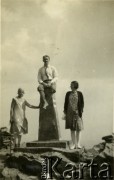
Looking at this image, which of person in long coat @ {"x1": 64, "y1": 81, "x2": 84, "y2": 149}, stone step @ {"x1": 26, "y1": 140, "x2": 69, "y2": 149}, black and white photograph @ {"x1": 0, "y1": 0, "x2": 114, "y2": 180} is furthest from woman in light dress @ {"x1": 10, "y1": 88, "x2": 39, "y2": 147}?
person in long coat @ {"x1": 64, "y1": 81, "x2": 84, "y2": 149}

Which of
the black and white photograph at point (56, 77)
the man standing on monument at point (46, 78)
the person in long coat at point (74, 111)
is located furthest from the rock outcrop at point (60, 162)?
the man standing on monument at point (46, 78)

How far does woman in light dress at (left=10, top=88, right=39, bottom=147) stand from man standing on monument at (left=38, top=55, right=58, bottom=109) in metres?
0.18

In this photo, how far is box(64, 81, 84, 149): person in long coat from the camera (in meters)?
3.32

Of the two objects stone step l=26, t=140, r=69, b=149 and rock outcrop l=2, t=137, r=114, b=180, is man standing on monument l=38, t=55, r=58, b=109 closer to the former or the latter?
stone step l=26, t=140, r=69, b=149

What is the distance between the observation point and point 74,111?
3371mm

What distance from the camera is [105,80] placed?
329 cm

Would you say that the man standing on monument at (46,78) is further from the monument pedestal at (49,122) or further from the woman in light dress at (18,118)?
the woman in light dress at (18,118)

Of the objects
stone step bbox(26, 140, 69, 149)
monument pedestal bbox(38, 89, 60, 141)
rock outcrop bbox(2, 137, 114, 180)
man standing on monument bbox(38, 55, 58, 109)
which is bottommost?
rock outcrop bbox(2, 137, 114, 180)

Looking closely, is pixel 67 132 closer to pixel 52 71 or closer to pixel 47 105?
pixel 47 105

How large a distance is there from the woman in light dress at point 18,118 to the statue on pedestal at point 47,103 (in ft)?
0.47

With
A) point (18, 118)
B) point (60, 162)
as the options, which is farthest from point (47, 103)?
point (60, 162)

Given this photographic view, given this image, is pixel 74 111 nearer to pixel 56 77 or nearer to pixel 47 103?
pixel 47 103

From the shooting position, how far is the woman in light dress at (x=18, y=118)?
333cm

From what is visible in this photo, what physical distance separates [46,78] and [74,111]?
45cm
